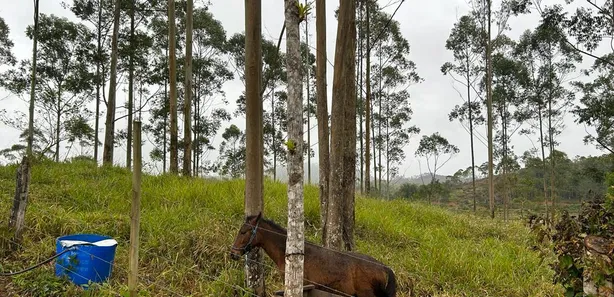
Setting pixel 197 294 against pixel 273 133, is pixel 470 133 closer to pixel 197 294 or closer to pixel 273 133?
pixel 273 133

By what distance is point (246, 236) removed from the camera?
3498 millimetres

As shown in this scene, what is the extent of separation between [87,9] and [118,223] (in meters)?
12.1

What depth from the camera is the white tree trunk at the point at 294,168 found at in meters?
2.20

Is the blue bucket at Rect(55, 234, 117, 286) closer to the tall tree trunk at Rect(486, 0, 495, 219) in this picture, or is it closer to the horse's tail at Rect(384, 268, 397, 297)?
the horse's tail at Rect(384, 268, 397, 297)

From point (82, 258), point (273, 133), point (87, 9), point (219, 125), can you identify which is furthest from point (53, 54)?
point (82, 258)

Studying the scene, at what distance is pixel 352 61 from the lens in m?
4.75

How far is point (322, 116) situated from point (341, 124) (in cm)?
93

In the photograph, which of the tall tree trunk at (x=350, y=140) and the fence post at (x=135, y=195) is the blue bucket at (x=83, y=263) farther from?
the tall tree trunk at (x=350, y=140)

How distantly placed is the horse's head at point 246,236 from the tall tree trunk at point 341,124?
1.17m

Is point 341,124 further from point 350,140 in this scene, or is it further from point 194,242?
point 194,242

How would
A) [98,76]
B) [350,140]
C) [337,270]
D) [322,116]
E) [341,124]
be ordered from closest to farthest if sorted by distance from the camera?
[337,270]
[341,124]
[350,140]
[322,116]
[98,76]

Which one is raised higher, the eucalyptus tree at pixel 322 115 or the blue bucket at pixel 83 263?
the eucalyptus tree at pixel 322 115

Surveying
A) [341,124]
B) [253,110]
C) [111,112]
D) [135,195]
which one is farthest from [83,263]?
[111,112]

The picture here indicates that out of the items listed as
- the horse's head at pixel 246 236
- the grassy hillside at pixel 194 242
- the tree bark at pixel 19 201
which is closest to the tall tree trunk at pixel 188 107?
the grassy hillside at pixel 194 242
